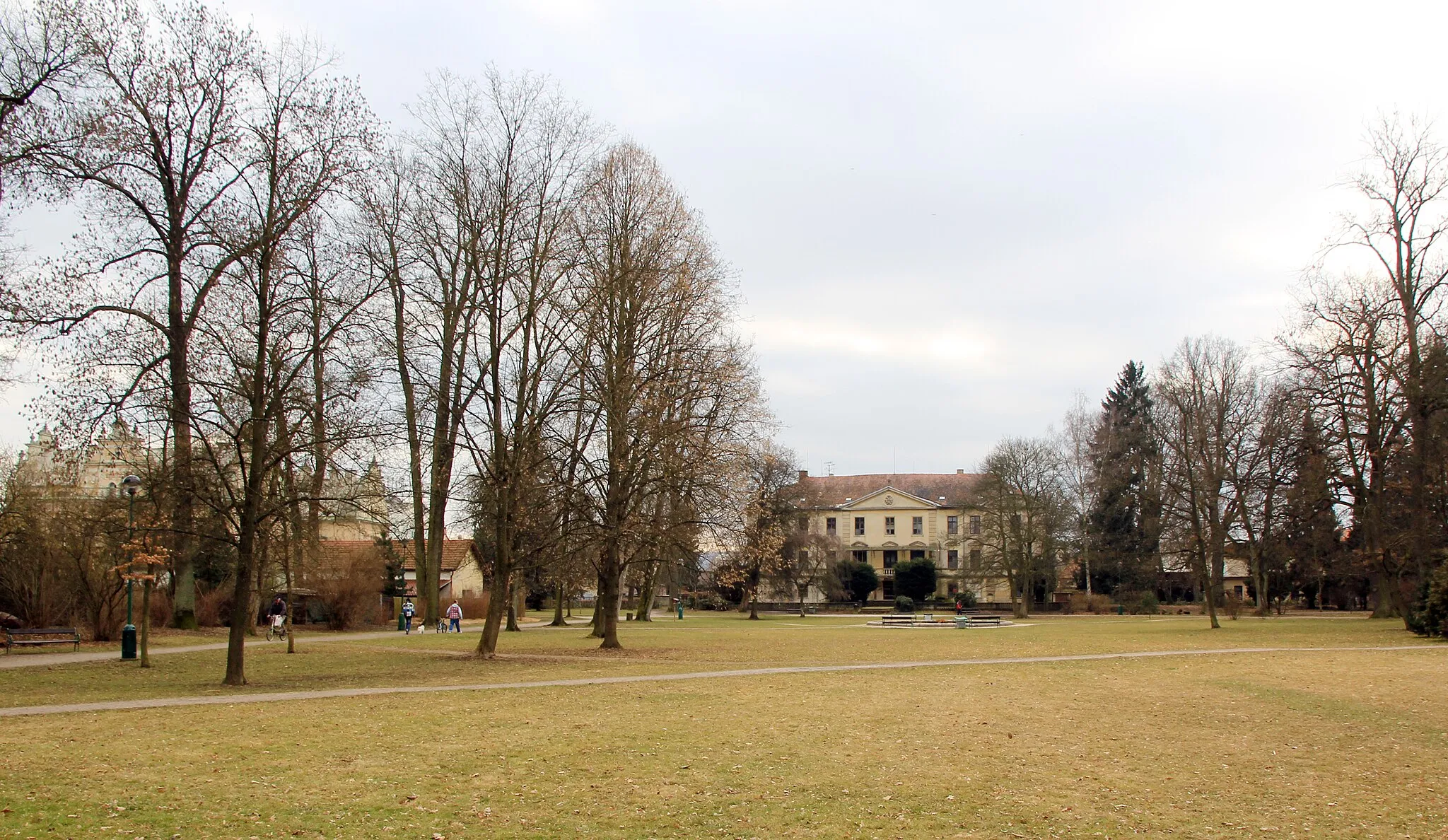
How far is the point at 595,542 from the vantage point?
26.8 m

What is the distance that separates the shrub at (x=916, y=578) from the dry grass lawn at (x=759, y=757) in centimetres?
6072

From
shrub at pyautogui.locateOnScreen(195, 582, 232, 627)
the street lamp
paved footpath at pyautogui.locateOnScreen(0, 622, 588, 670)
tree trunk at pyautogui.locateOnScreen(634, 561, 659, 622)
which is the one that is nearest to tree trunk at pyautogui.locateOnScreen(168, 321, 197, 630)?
the street lamp

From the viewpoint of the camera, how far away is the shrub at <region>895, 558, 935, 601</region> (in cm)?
8119

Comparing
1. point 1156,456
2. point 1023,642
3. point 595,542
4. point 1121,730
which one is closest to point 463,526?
point 595,542

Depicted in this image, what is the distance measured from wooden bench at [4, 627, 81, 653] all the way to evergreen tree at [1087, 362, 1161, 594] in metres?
55.6

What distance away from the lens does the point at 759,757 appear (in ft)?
36.8

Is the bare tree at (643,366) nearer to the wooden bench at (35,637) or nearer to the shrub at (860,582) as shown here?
the wooden bench at (35,637)

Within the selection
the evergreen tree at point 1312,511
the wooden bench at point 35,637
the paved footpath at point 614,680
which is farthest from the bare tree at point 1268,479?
the wooden bench at point 35,637

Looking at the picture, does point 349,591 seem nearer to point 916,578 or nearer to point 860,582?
point 860,582

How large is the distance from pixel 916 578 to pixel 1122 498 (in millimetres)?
20245

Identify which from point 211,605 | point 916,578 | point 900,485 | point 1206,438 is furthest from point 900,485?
point 211,605

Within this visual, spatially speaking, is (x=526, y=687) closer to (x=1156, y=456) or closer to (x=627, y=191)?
(x=627, y=191)

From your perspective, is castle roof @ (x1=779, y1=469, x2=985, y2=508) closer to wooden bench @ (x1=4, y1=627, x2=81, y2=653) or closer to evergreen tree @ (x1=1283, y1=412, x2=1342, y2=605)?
evergreen tree @ (x1=1283, y1=412, x2=1342, y2=605)

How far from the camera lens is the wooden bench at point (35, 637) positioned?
26.1m
